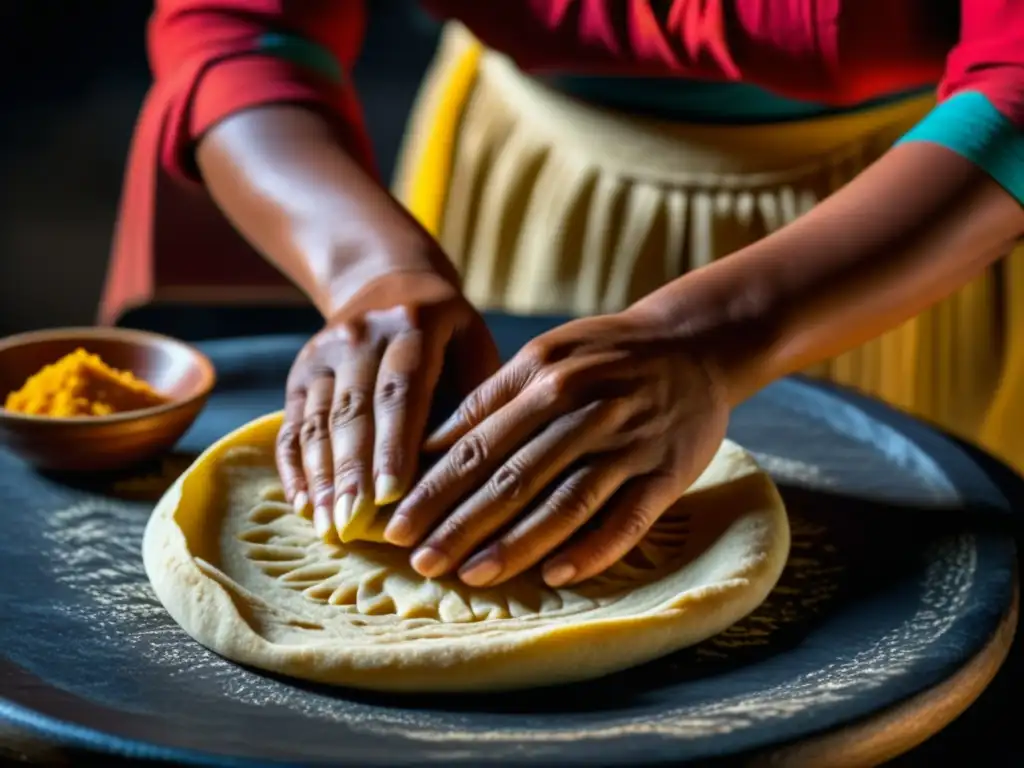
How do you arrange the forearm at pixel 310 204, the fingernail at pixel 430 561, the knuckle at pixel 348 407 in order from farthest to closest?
the forearm at pixel 310 204 → the knuckle at pixel 348 407 → the fingernail at pixel 430 561

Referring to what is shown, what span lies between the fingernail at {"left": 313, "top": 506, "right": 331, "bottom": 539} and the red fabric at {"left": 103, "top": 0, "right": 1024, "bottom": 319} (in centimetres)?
61

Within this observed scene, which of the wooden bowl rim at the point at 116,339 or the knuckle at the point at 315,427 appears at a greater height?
the knuckle at the point at 315,427

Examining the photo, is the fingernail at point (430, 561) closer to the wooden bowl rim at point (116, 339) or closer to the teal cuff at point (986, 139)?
Answer: the wooden bowl rim at point (116, 339)

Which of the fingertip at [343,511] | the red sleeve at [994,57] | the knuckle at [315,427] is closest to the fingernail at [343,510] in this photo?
the fingertip at [343,511]

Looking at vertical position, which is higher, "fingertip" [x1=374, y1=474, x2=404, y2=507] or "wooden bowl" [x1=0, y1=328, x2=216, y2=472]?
"fingertip" [x1=374, y1=474, x2=404, y2=507]

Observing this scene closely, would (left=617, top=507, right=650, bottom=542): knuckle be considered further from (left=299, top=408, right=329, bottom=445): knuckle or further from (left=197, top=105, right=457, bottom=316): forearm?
(left=197, top=105, right=457, bottom=316): forearm

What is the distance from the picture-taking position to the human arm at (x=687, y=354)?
114 centimetres

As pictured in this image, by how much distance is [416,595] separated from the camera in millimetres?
1133

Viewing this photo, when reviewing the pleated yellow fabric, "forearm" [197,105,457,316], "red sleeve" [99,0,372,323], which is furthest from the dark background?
"forearm" [197,105,457,316]

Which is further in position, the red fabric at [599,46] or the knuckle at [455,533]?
the red fabric at [599,46]

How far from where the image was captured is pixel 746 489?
4.23 ft

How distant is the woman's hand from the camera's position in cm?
117

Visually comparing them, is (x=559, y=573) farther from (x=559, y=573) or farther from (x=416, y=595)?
(x=416, y=595)

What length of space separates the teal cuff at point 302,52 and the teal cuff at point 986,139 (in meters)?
0.76
